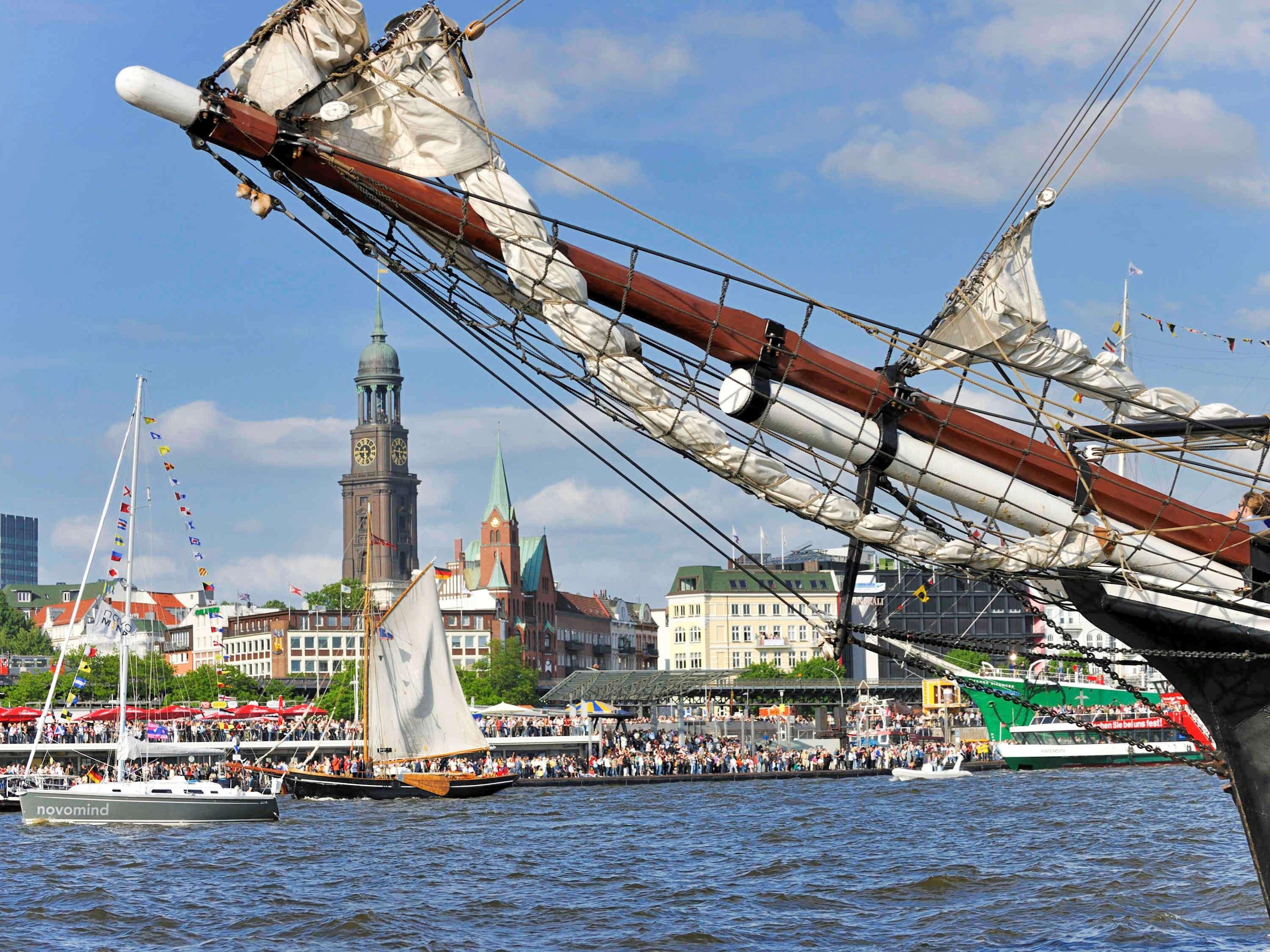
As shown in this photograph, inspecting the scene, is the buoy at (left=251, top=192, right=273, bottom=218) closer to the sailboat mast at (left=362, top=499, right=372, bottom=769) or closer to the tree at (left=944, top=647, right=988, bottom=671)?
the sailboat mast at (left=362, top=499, right=372, bottom=769)

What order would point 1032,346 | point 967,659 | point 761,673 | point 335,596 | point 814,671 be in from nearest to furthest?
1. point 1032,346
2. point 967,659
3. point 761,673
4. point 814,671
5. point 335,596

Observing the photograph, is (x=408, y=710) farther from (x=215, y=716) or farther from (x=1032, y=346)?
(x=1032, y=346)

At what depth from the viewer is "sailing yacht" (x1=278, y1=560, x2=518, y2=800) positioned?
63.2 meters

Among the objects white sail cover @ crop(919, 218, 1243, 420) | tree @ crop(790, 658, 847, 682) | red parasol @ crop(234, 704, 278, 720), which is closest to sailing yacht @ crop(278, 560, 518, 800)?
red parasol @ crop(234, 704, 278, 720)

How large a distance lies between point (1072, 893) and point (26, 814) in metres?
36.4

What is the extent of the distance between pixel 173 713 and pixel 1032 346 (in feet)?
236

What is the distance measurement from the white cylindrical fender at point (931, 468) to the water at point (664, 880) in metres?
8.97

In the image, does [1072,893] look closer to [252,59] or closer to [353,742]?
[252,59]

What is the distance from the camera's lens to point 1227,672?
1688 cm

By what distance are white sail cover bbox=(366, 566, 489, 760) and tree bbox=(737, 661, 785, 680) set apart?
64.9 metres

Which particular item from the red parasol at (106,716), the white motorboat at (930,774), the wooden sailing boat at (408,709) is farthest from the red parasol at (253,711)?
the white motorboat at (930,774)

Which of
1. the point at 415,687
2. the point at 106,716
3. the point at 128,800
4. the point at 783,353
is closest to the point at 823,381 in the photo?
the point at 783,353

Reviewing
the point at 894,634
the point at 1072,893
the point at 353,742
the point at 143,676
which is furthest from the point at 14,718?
the point at 894,634

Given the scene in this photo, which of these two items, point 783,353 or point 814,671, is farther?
point 814,671
